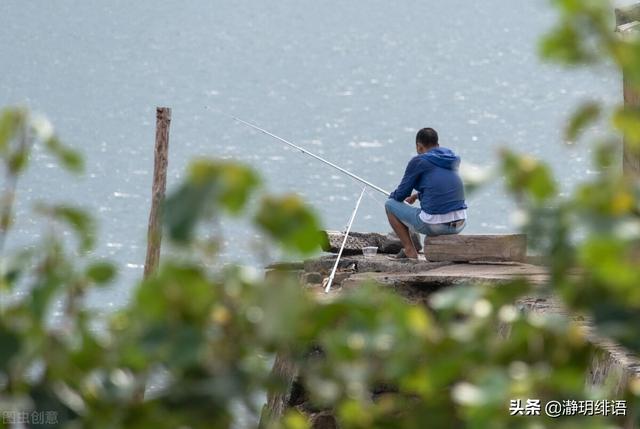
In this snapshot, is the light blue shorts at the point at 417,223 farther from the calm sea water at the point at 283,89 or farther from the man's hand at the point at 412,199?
the calm sea water at the point at 283,89

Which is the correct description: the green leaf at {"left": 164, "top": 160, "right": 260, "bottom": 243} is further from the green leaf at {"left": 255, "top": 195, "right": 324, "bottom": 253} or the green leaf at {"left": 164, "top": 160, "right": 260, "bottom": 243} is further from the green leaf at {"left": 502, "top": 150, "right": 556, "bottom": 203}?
the green leaf at {"left": 502, "top": 150, "right": 556, "bottom": 203}

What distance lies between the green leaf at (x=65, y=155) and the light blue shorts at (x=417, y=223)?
24.5 ft

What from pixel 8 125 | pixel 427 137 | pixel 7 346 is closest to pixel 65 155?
pixel 8 125

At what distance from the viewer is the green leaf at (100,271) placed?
67.0 inches

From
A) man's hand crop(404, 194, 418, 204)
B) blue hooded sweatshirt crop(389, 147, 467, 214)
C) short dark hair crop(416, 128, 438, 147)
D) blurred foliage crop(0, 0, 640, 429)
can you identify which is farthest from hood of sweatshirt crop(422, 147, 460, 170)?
blurred foliage crop(0, 0, 640, 429)

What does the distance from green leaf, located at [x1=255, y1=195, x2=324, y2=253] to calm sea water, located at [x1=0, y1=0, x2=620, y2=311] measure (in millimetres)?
25443

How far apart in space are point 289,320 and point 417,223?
25.5 ft

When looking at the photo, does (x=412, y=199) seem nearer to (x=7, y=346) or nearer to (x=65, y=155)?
(x=65, y=155)

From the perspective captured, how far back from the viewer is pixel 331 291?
921 cm

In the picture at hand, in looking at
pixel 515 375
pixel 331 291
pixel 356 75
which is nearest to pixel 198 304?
pixel 515 375

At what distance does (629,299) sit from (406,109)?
52288 mm

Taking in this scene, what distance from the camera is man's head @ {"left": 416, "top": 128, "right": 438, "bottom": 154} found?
9.37m

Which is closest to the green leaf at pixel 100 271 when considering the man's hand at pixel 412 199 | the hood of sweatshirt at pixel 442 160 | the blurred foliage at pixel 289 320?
the blurred foliage at pixel 289 320

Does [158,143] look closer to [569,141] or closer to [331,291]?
[331,291]
